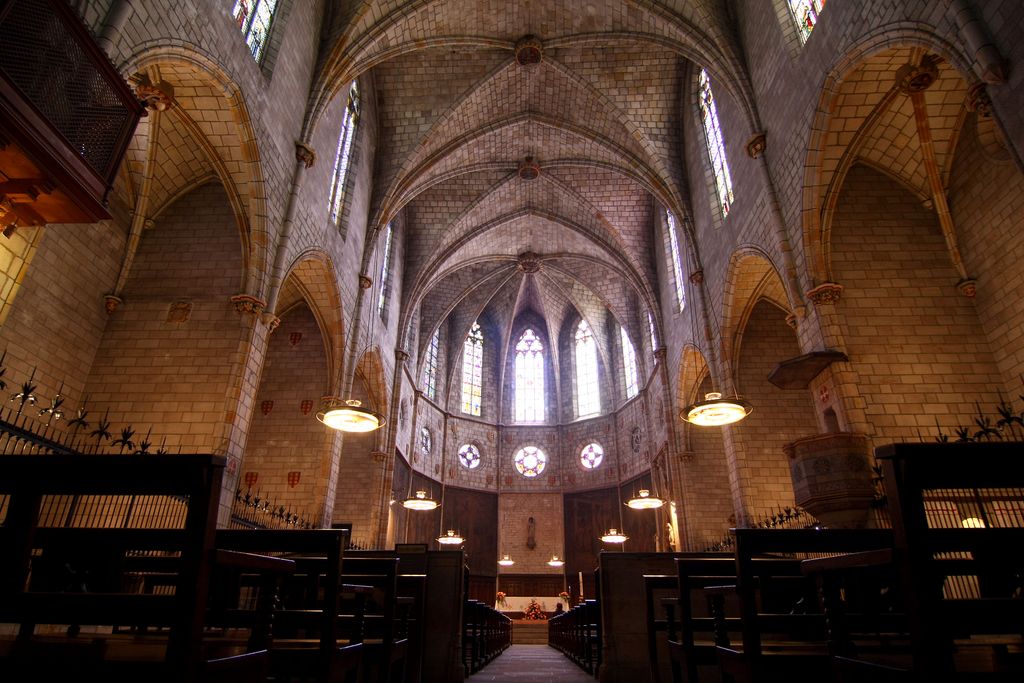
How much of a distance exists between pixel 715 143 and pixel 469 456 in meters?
16.1

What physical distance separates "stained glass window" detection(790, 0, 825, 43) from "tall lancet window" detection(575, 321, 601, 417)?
53.7 ft

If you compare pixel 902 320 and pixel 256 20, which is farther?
pixel 256 20

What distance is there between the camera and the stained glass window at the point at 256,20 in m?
10.1

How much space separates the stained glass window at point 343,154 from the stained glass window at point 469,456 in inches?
533

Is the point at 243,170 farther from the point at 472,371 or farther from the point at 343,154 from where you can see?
the point at 472,371

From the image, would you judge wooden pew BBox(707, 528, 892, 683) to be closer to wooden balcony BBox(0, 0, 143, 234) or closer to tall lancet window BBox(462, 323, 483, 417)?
wooden balcony BBox(0, 0, 143, 234)

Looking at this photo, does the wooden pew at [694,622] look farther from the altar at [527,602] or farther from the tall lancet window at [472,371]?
the tall lancet window at [472,371]

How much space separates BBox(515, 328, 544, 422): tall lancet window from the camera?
2762cm

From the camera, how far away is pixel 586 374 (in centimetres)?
2731

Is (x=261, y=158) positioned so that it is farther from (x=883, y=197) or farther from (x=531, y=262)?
(x=531, y=262)

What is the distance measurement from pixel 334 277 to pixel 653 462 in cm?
1265

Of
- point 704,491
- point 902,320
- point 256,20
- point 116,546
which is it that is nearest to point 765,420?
point 704,491

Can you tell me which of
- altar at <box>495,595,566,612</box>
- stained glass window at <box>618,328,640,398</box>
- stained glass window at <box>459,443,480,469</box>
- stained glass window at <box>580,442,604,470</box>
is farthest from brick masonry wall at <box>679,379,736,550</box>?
stained glass window at <box>459,443,480,469</box>

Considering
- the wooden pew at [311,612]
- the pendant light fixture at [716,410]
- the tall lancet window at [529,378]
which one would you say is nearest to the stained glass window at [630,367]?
the tall lancet window at [529,378]
